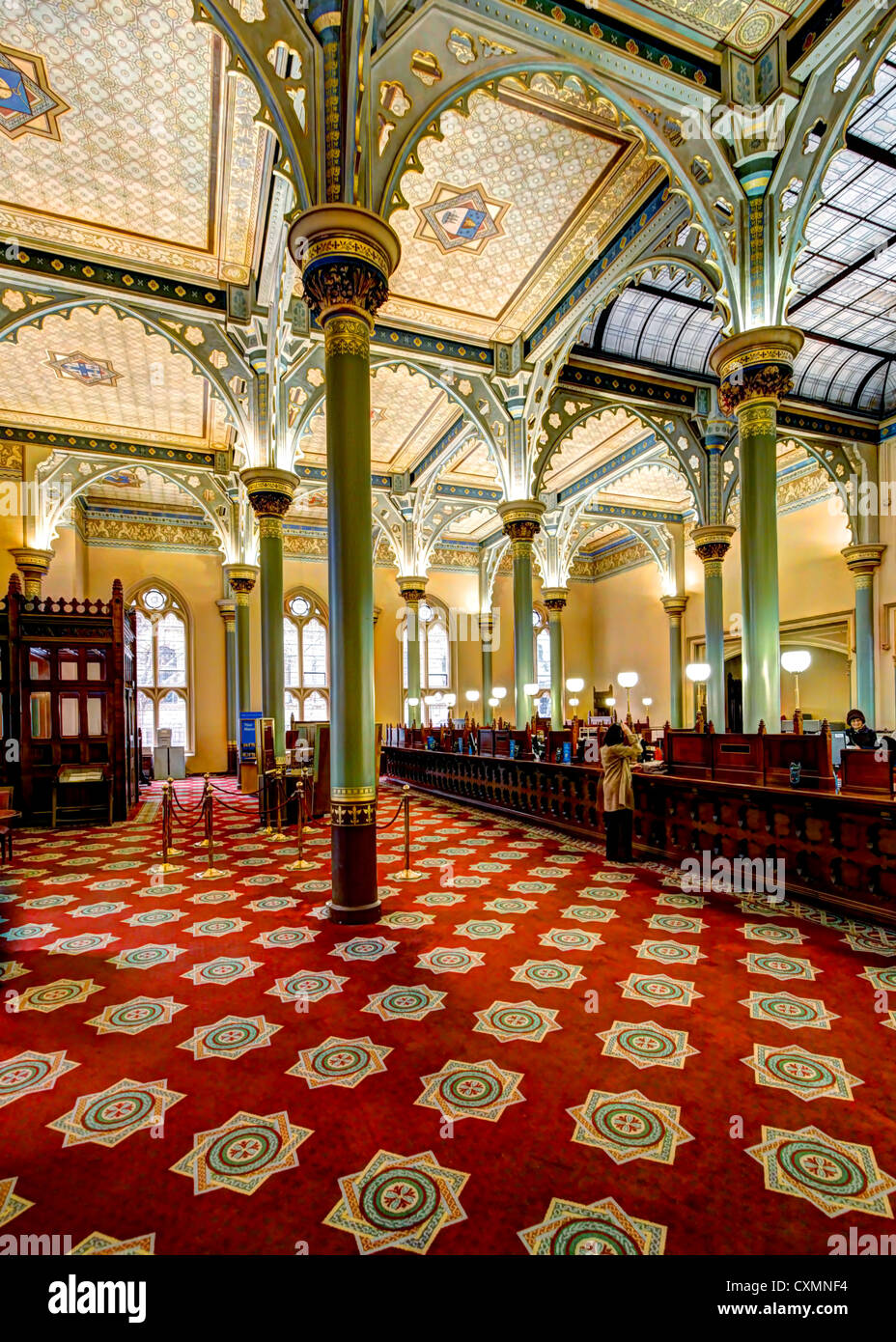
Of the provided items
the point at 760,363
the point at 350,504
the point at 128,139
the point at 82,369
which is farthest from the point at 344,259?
the point at 82,369

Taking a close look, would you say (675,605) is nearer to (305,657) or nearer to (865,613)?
(865,613)

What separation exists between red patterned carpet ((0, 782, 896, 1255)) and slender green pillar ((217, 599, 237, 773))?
13.9 metres

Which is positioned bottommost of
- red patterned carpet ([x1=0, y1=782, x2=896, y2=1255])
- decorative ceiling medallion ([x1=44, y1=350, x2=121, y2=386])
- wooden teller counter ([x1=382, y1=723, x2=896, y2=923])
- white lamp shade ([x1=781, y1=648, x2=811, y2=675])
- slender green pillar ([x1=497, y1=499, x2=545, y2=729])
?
red patterned carpet ([x1=0, y1=782, x2=896, y2=1255])

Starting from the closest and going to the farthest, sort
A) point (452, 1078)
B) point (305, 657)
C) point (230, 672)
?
point (452, 1078), point (230, 672), point (305, 657)

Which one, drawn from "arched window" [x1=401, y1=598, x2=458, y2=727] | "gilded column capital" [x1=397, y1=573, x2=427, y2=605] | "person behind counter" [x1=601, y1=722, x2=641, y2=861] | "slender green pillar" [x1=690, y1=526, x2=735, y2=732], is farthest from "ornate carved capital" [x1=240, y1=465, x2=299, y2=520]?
"arched window" [x1=401, y1=598, x2=458, y2=727]

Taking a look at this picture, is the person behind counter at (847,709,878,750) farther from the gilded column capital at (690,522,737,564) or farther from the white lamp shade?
the gilded column capital at (690,522,737,564)

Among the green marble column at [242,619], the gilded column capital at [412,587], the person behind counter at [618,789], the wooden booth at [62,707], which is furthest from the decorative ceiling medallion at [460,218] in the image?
the gilded column capital at [412,587]

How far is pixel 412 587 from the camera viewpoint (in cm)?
1719

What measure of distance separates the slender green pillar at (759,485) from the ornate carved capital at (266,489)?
6099 millimetres

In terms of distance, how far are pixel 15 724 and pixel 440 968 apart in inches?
320

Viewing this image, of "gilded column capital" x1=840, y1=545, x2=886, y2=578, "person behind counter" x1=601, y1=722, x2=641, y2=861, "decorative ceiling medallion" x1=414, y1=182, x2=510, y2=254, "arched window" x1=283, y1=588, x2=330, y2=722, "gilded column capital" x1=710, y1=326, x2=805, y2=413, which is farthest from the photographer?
"arched window" x1=283, y1=588, x2=330, y2=722

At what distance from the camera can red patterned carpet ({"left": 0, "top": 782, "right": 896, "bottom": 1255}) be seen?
6.24 feet

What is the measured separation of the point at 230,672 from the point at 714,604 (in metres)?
13.0
